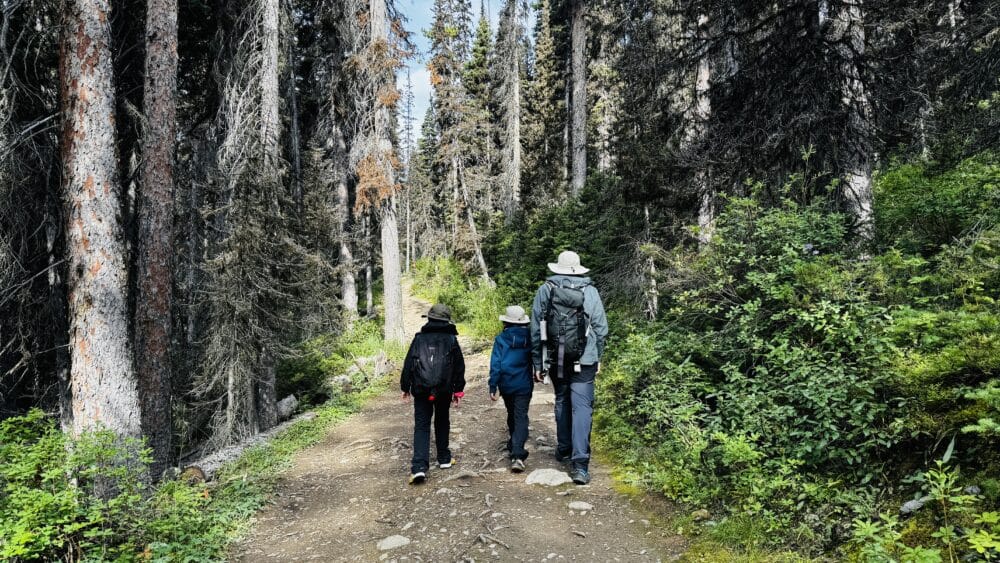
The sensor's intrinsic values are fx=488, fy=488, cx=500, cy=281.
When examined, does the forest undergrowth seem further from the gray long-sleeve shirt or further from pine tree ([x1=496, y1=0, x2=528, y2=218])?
pine tree ([x1=496, y1=0, x2=528, y2=218])

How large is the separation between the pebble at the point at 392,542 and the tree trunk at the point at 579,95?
1630 centimetres

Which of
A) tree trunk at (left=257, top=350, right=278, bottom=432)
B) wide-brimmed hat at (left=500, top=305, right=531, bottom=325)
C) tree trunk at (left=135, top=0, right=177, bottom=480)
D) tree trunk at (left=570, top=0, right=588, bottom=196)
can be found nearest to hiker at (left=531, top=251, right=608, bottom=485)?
wide-brimmed hat at (left=500, top=305, right=531, bottom=325)

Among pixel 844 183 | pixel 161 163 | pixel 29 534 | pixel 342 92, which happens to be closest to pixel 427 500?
pixel 29 534

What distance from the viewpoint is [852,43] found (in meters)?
6.52

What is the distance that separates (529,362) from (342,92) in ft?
43.5

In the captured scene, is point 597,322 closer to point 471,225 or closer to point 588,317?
point 588,317

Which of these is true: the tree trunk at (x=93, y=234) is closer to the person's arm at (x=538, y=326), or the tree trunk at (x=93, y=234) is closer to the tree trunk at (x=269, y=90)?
the tree trunk at (x=269, y=90)

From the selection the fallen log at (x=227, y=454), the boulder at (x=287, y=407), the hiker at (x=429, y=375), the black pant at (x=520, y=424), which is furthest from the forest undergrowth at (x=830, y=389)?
the boulder at (x=287, y=407)

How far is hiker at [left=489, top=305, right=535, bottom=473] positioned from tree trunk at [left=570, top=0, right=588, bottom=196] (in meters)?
14.2

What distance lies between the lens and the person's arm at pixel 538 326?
221 inches

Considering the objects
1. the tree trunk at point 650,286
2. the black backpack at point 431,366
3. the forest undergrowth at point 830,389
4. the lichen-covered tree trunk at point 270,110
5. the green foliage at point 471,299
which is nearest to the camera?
the forest undergrowth at point 830,389

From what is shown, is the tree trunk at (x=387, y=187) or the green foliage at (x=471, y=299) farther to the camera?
the green foliage at (x=471, y=299)

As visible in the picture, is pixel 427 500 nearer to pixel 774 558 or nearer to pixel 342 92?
pixel 774 558

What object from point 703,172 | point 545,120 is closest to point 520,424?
point 703,172
